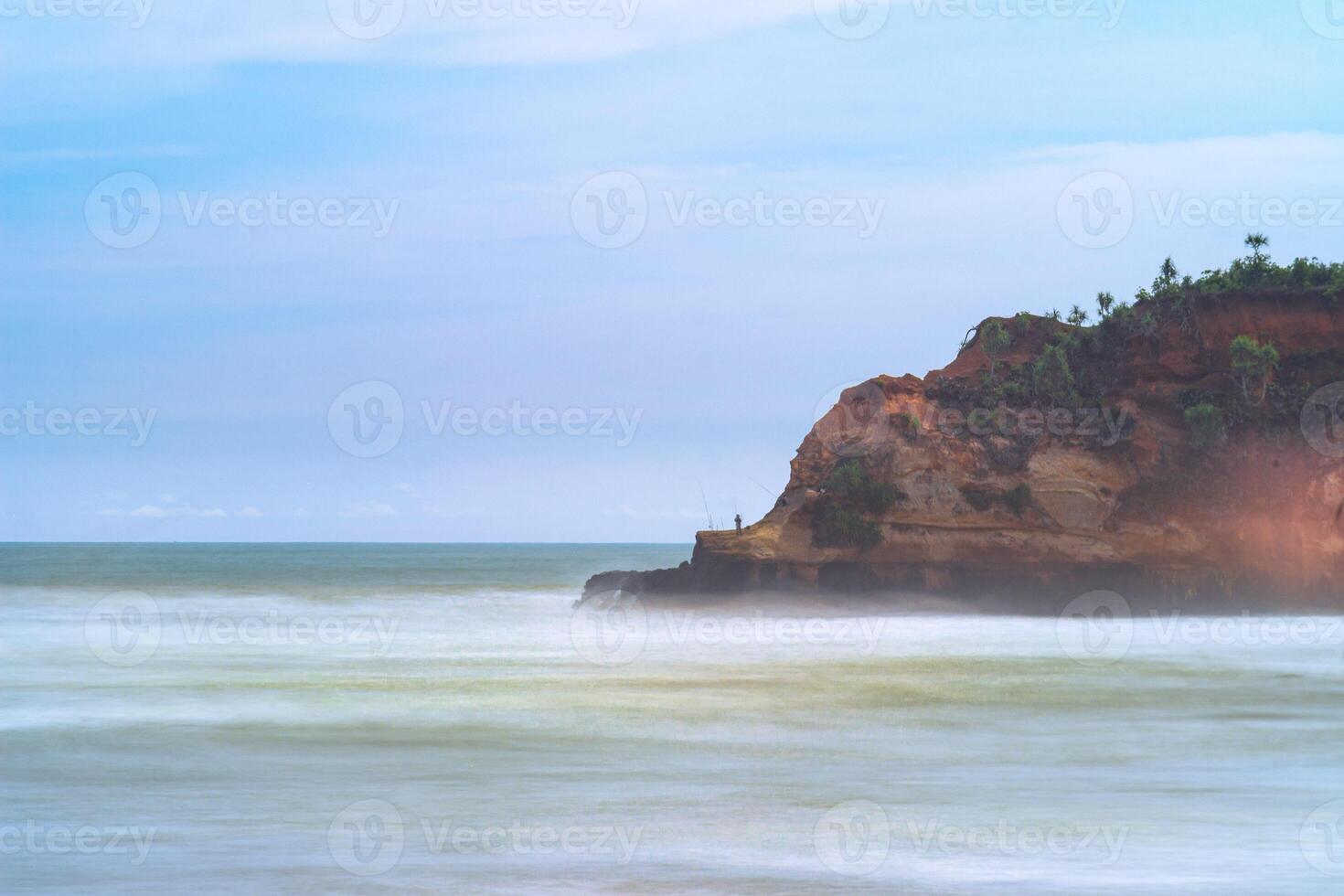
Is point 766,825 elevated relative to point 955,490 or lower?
lower

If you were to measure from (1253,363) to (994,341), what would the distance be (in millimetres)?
7176

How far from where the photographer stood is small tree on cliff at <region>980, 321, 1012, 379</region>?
4197 cm

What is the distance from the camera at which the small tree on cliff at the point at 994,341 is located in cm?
4197

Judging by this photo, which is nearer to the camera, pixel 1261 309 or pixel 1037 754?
pixel 1037 754

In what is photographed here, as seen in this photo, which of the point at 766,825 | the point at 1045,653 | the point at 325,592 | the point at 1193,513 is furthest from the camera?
the point at 325,592

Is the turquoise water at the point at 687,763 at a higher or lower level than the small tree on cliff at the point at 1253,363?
lower

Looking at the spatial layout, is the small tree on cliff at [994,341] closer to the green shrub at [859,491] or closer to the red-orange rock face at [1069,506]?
the red-orange rock face at [1069,506]

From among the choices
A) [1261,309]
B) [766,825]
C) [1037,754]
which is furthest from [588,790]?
[1261,309]

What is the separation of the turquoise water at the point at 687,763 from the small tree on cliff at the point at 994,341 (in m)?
10.1

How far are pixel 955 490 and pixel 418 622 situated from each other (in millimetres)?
16762

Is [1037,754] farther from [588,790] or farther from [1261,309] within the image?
[1261,309]

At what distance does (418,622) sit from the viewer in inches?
1719

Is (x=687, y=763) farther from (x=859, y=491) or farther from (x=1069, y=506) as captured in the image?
(x=1069, y=506)

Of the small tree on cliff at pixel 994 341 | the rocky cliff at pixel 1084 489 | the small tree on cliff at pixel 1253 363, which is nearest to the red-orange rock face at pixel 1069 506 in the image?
the rocky cliff at pixel 1084 489
